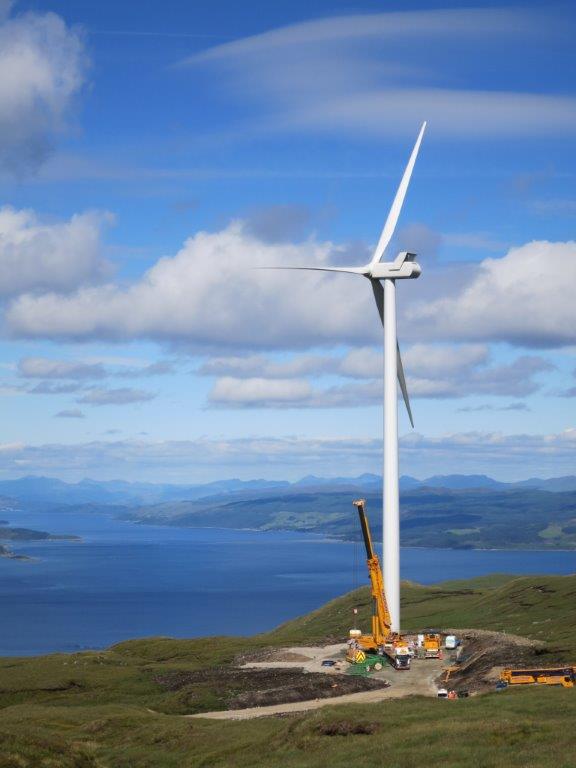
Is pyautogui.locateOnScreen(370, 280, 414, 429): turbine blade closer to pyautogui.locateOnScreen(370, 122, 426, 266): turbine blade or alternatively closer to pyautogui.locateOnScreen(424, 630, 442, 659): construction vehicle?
pyautogui.locateOnScreen(370, 122, 426, 266): turbine blade

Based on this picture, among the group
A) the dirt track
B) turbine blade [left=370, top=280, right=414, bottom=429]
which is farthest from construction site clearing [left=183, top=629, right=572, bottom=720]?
turbine blade [left=370, top=280, right=414, bottom=429]

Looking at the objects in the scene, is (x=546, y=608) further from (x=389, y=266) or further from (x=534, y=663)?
(x=389, y=266)

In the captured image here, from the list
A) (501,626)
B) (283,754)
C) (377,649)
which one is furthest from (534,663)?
(501,626)

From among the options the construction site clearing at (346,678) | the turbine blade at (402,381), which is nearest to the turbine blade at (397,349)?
the turbine blade at (402,381)

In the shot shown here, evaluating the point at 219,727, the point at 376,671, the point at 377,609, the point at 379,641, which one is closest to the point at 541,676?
the point at 376,671

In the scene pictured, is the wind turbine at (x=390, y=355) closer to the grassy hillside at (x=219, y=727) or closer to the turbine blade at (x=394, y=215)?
the turbine blade at (x=394, y=215)
